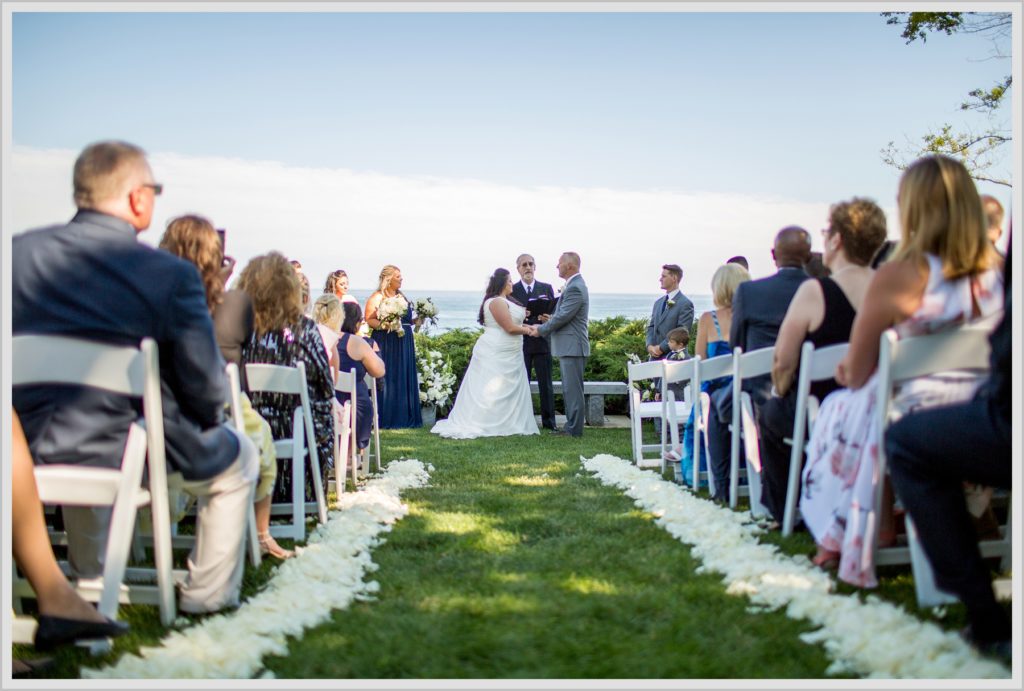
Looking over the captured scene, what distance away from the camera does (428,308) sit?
13336 mm

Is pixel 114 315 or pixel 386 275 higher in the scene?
pixel 386 275

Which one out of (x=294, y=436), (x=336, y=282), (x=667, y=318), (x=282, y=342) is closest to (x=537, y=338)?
(x=667, y=318)

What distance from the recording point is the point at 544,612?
3654mm

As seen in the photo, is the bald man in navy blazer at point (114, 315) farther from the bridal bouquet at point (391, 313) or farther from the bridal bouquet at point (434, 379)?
the bridal bouquet at point (434, 379)

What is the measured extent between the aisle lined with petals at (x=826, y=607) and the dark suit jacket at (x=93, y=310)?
8.27 feet

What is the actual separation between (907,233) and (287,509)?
3.86m

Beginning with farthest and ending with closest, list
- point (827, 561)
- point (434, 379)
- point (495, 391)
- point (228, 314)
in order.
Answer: point (434, 379) → point (495, 391) → point (228, 314) → point (827, 561)

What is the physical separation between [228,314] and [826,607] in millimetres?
3312

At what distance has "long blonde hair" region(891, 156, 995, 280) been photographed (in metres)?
3.35

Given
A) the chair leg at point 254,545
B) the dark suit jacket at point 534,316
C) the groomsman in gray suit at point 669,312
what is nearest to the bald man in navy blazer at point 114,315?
the chair leg at point 254,545

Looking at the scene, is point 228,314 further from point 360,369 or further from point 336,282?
point 336,282

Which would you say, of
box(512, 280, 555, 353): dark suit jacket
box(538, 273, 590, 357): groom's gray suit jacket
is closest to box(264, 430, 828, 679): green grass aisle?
box(538, 273, 590, 357): groom's gray suit jacket

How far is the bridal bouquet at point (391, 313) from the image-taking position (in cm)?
1213

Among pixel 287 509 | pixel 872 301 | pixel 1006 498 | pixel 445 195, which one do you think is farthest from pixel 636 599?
pixel 445 195
